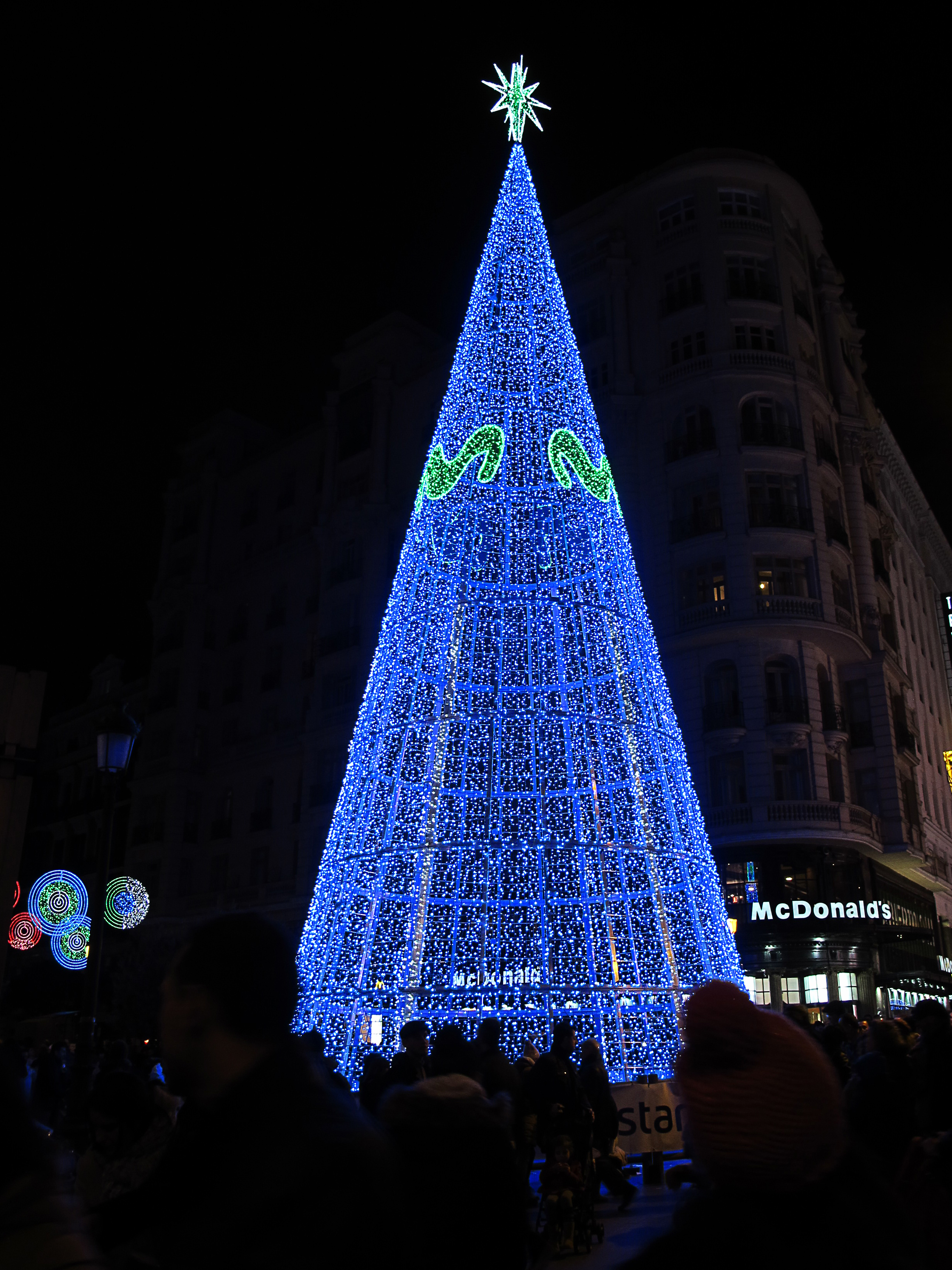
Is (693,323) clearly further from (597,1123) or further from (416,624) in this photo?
(597,1123)

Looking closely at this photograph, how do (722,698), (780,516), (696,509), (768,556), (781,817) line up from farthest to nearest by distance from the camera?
(696,509) < (780,516) < (768,556) < (722,698) < (781,817)

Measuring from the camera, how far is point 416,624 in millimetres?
13797

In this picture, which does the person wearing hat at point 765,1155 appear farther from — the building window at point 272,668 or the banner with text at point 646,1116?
the building window at point 272,668

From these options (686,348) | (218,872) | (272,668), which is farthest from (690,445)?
(218,872)

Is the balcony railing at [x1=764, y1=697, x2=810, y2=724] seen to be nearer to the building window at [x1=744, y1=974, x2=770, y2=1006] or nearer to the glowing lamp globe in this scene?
the building window at [x1=744, y1=974, x2=770, y2=1006]

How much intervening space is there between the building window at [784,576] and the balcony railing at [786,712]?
3.03 metres

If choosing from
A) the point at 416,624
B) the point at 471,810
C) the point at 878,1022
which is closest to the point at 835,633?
the point at 471,810

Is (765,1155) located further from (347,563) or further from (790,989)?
(347,563)

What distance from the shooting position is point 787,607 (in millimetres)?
28422

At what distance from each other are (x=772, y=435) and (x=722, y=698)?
816cm

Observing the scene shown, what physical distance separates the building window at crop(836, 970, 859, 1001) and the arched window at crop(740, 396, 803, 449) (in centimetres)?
1492

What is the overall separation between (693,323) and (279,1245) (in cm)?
3277

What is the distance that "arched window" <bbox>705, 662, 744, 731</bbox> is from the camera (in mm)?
28000

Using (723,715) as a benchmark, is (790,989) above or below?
below
